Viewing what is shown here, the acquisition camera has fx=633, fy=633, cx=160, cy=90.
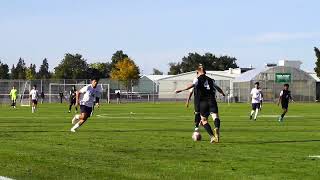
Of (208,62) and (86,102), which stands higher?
(208,62)

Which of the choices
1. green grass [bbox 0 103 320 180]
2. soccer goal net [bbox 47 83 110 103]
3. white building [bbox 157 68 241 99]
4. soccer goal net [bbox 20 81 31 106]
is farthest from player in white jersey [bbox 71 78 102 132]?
soccer goal net [bbox 47 83 110 103]

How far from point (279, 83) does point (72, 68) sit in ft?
249

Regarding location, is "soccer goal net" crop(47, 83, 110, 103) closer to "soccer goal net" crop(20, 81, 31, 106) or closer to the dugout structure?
"soccer goal net" crop(20, 81, 31, 106)

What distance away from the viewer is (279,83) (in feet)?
331

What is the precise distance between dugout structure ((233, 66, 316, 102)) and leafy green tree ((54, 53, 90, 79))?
62.3 metres

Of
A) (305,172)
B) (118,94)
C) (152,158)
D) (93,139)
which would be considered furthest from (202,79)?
(118,94)

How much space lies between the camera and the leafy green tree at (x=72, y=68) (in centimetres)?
15579

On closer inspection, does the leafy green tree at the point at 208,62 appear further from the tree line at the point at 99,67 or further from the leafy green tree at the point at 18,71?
the leafy green tree at the point at 18,71

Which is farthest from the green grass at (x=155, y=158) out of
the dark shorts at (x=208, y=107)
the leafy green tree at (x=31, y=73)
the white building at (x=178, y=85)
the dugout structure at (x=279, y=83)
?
the leafy green tree at (x=31, y=73)

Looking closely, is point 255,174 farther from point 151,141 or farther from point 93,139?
point 93,139

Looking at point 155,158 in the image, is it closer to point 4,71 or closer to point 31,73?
point 31,73

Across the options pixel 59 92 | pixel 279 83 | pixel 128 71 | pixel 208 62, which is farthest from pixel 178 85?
pixel 208 62

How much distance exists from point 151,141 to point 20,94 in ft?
199

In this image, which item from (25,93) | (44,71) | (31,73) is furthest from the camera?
(44,71)
